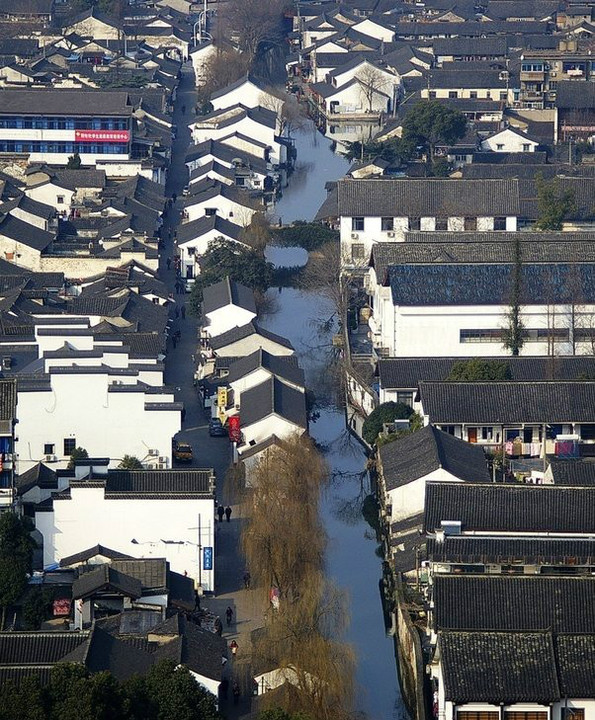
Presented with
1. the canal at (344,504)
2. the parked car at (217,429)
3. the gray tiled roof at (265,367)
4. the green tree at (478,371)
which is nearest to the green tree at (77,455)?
the parked car at (217,429)

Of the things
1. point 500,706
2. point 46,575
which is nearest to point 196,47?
point 46,575

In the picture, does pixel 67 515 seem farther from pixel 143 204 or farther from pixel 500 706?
pixel 143 204

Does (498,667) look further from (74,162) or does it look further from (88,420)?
(74,162)

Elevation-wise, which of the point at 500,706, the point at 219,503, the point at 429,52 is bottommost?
the point at 429,52

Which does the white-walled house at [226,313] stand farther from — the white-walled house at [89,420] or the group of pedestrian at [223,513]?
the group of pedestrian at [223,513]

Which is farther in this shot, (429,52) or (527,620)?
(429,52)

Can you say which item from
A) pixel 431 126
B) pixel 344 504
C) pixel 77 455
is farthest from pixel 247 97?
pixel 77 455
